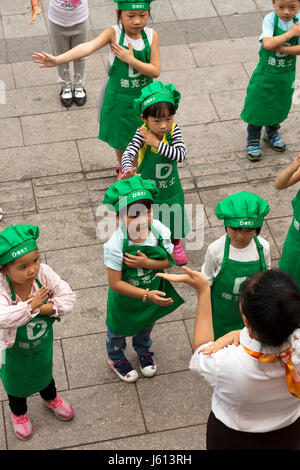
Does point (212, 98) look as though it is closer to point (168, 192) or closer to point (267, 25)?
point (267, 25)

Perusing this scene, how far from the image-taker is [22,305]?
3.79m

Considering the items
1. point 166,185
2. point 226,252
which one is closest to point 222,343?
point 226,252

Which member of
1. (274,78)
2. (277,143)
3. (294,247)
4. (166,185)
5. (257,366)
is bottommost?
(277,143)

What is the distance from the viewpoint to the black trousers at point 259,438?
10.8 feet

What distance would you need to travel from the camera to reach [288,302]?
2.75m

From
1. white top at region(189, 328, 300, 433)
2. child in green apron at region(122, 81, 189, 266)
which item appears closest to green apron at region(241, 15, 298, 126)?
child in green apron at region(122, 81, 189, 266)

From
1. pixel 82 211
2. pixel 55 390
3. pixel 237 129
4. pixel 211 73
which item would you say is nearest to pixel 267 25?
pixel 237 129

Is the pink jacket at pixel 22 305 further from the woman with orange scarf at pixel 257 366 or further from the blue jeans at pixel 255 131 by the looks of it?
the blue jeans at pixel 255 131

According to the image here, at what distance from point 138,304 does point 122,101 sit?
223 centimetres

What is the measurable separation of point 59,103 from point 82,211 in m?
1.80

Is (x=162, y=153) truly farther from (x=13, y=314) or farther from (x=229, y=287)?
(x=13, y=314)

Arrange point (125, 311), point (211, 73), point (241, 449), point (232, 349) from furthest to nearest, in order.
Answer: point (211, 73)
point (125, 311)
point (241, 449)
point (232, 349)

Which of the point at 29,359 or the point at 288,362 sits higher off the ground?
the point at 288,362

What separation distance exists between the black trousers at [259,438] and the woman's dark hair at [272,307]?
70 centimetres
